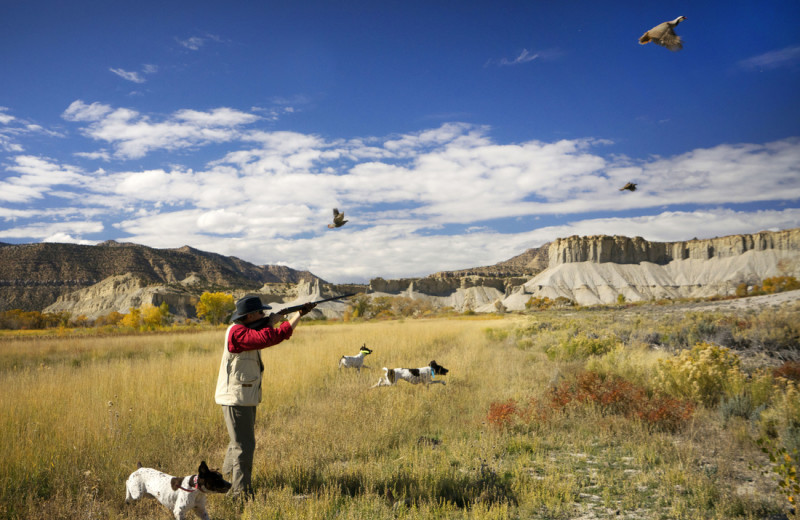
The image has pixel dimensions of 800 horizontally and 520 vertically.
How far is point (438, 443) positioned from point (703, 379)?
4.90m

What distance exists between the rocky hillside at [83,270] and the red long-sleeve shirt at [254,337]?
95.1 m

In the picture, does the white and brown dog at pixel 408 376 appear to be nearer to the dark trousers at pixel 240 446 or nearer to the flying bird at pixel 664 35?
the dark trousers at pixel 240 446

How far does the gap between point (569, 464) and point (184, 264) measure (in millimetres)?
123242

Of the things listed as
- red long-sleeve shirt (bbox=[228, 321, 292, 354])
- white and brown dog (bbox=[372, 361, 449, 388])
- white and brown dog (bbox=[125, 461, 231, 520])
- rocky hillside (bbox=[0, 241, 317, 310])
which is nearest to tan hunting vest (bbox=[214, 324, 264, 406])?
red long-sleeve shirt (bbox=[228, 321, 292, 354])

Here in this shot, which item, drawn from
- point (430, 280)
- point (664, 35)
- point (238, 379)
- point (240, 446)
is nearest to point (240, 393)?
point (238, 379)

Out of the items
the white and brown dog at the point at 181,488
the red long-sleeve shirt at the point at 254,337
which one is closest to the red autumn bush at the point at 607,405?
the red long-sleeve shirt at the point at 254,337

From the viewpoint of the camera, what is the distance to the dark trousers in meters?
4.13

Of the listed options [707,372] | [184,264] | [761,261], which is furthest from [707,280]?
[184,264]

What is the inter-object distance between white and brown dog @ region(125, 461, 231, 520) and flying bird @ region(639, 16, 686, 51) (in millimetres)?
6548

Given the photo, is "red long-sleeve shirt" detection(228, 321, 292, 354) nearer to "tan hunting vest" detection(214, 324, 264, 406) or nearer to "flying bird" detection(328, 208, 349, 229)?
"tan hunting vest" detection(214, 324, 264, 406)

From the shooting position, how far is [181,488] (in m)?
3.51

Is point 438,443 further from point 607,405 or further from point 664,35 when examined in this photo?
point 664,35

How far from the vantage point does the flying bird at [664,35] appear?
4945 millimetres

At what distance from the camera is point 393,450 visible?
5.65 metres
